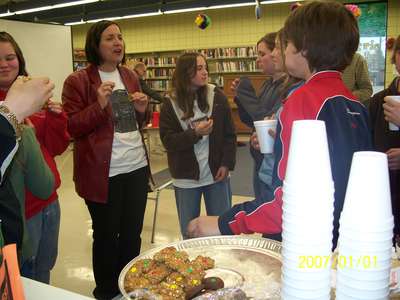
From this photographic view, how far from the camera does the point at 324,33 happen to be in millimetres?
1179

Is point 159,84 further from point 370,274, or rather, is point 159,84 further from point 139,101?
point 370,274

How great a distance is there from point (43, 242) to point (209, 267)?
4.35ft

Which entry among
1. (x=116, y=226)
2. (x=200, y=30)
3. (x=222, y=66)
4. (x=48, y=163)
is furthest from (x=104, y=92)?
(x=200, y=30)

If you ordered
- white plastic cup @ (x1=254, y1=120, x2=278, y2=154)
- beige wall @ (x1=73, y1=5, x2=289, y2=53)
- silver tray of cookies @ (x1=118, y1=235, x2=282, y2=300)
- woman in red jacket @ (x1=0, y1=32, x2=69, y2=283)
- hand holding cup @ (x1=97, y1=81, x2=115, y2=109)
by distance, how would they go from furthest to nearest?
1. beige wall @ (x1=73, y1=5, x2=289, y2=53)
2. hand holding cup @ (x1=97, y1=81, x2=115, y2=109)
3. woman in red jacket @ (x1=0, y1=32, x2=69, y2=283)
4. white plastic cup @ (x1=254, y1=120, x2=278, y2=154)
5. silver tray of cookies @ (x1=118, y1=235, x2=282, y2=300)

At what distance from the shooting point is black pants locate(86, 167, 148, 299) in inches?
95.1

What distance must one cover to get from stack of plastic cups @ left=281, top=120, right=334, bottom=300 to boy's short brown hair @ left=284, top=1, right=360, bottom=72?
0.62 m

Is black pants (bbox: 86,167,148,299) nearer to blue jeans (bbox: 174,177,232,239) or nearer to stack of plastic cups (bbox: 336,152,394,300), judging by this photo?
blue jeans (bbox: 174,177,232,239)

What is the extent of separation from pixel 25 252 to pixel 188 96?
4.88 feet

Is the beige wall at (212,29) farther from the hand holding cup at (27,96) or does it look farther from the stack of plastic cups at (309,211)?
the stack of plastic cups at (309,211)

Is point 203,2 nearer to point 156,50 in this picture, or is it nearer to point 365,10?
point 156,50

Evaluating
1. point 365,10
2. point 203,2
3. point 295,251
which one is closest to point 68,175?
point 203,2

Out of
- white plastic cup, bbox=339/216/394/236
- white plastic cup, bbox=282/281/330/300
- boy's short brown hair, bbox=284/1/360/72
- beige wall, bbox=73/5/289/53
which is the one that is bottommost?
white plastic cup, bbox=282/281/330/300

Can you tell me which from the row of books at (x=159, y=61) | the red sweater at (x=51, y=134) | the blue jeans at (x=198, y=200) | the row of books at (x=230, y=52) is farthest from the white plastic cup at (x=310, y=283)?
the row of books at (x=159, y=61)

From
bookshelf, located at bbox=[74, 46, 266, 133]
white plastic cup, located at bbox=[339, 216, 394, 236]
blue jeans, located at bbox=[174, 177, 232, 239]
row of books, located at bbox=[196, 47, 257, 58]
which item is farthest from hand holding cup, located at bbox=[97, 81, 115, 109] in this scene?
row of books, located at bbox=[196, 47, 257, 58]
